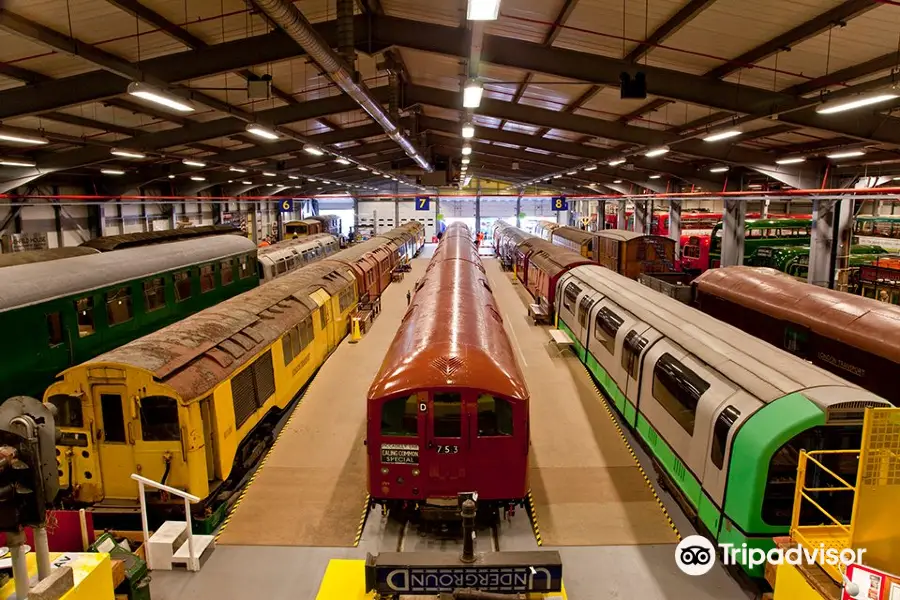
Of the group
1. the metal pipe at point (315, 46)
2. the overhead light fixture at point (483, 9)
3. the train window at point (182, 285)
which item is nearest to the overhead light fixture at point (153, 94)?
the metal pipe at point (315, 46)

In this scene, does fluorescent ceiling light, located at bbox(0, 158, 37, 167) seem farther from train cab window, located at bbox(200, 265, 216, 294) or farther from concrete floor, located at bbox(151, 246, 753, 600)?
concrete floor, located at bbox(151, 246, 753, 600)

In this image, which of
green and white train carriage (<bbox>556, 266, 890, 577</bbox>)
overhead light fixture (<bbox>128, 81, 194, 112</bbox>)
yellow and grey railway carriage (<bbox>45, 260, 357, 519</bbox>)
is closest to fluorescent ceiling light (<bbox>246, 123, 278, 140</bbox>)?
overhead light fixture (<bbox>128, 81, 194, 112</bbox>)

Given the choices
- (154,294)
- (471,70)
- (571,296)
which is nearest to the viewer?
(471,70)

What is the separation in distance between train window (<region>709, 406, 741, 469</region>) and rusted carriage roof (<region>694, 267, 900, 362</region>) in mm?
3522

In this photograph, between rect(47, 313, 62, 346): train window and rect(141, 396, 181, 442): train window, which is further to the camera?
rect(47, 313, 62, 346): train window

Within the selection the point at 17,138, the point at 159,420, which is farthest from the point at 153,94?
the point at 17,138

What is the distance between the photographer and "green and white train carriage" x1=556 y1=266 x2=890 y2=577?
5.54 metres

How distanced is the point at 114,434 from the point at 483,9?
676cm

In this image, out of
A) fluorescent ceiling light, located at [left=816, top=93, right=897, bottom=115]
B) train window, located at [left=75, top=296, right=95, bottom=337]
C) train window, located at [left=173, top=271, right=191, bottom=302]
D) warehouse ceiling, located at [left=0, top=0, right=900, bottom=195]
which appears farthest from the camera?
train window, located at [left=173, top=271, right=191, bottom=302]

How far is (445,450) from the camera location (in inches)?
264

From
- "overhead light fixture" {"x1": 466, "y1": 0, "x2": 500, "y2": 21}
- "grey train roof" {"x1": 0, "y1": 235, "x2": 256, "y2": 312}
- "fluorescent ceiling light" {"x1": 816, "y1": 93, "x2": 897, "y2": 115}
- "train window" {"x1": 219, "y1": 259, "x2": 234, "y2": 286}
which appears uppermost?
"overhead light fixture" {"x1": 466, "y1": 0, "x2": 500, "y2": 21}

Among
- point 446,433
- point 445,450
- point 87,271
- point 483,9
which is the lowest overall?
point 445,450

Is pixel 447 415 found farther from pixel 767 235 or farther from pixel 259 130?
pixel 767 235

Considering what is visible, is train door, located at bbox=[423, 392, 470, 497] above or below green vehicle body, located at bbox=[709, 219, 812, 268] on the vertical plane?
below
